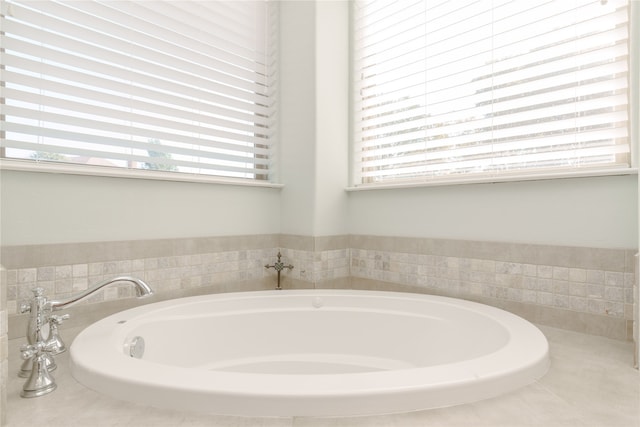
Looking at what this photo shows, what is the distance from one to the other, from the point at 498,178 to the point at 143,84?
161 cm

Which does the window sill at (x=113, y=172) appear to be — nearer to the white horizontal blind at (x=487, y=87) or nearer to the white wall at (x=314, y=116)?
the white wall at (x=314, y=116)

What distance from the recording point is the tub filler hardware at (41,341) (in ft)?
2.85

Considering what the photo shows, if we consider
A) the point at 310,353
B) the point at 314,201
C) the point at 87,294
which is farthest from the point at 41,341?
the point at 314,201

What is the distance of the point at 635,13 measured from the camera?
1.25m

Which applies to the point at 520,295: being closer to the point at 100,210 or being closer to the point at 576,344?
the point at 576,344

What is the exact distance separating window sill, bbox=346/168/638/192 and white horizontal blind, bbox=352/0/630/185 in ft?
0.15

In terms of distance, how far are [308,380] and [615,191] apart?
49.1 inches

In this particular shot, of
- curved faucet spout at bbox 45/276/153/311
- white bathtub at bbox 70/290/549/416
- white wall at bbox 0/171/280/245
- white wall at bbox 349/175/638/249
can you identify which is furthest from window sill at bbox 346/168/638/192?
curved faucet spout at bbox 45/276/153/311

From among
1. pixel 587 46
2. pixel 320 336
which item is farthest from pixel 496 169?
pixel 320 336

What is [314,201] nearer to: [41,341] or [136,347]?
[136,347]

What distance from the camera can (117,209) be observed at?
1558mm

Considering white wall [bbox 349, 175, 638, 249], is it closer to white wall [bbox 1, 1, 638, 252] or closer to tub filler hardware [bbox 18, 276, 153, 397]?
white wall [bbox 1, 1, 638, 252]

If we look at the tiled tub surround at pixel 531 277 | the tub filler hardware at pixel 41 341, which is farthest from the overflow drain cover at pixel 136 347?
the tiled tub surround at pixel 531 277

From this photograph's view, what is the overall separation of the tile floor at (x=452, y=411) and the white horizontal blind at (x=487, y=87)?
2.77 feet
